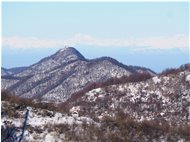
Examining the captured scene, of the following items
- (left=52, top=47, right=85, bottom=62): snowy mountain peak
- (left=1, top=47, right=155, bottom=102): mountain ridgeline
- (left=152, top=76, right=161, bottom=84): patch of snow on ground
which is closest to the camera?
(left=152, top=76, right=161, bottom=84): patch of snow on ground

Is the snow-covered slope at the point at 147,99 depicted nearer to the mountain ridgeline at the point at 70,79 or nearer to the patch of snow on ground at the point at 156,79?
the patch of snow on ground at the point at 156,79

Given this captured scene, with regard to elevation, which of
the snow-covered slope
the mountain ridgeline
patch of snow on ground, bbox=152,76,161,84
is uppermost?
patch of snow on ground, bbox=152,76,161,84

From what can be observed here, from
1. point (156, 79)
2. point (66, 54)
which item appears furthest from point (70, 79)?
point (66, 54)

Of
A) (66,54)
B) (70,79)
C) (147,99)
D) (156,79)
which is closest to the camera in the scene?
(147,99)

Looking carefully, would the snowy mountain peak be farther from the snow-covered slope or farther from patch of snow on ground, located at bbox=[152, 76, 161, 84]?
the snow-covered slope

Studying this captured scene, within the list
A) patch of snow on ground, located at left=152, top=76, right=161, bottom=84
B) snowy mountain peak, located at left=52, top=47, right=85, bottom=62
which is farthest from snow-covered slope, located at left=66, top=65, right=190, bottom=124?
snowy mountain peak, located at left=52, top=47, right=85, bottom=62

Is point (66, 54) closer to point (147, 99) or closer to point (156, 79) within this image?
point (156, 79)

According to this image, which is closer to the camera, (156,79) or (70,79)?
(156,79)

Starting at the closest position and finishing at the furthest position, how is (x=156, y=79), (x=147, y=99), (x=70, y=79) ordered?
1. (x=147, y=99)
2. (x=156, y=79)
3. (x=70, y=79)

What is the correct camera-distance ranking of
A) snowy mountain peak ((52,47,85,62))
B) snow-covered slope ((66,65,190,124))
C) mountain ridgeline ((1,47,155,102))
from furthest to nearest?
1. snowy mountain peak ((52,47,85,62))
2. mountain ridgeline ((1,47,155,102))
3. snow-covered slope ((66,65,190,124))

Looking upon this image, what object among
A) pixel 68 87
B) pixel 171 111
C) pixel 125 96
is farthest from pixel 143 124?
pixel 68 87

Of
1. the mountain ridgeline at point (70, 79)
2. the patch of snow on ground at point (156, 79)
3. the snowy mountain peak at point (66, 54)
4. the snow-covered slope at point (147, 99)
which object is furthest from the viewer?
the snowy mountain peak at point (66, 54)

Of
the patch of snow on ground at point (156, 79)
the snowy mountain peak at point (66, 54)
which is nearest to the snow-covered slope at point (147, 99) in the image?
the patch of snow on ground at point (156, 79)

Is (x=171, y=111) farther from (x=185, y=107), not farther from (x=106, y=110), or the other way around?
(x=106, y=110)
